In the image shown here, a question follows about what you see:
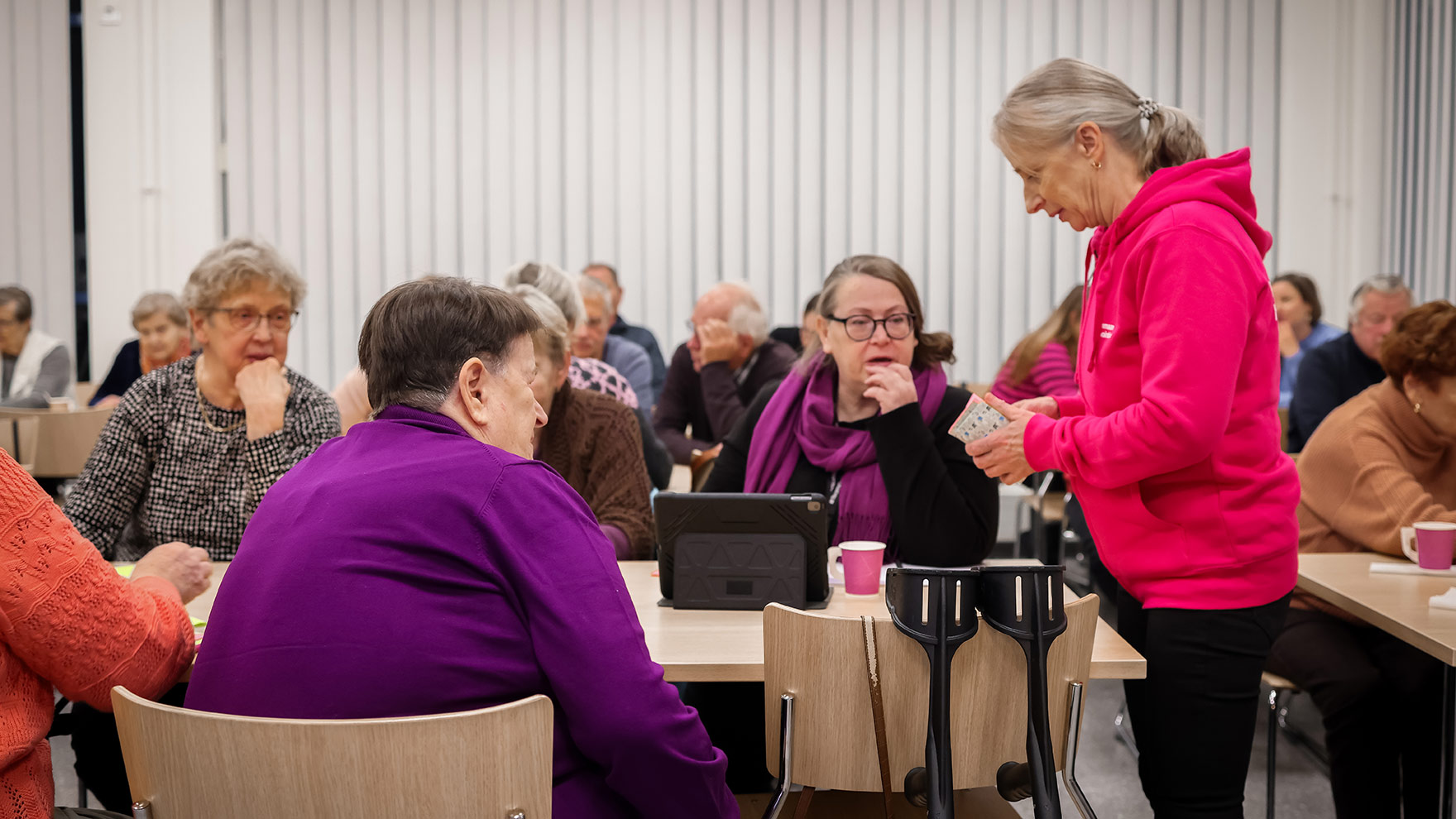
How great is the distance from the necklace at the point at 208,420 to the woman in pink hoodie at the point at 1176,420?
1.70 meters

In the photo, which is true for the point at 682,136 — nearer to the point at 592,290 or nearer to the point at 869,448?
the point at 592,290

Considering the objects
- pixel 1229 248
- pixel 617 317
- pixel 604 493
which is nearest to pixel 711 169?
pixel 617 317

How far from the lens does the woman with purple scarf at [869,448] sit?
2.40 m

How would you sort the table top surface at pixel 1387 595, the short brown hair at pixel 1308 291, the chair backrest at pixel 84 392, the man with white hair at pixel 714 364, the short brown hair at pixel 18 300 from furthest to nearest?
the chair backrest at pixel 84 392 → the short brown hair at pixel 18 300 → the short brown hair at pixel 1308 291 → the man with white hair at pixel 714 364 → the table top surface at pixel 1387 595

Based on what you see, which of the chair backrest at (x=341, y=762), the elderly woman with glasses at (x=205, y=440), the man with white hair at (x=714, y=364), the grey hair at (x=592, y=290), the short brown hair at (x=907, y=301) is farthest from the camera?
the grey hair at (x=592, y=290)

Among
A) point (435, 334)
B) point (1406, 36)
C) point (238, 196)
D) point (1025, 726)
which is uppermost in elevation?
point (1406, 36)

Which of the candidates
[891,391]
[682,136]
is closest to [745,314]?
[682,136]

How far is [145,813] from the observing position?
48.5 inches

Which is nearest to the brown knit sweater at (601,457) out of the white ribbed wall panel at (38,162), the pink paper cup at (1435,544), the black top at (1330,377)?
the pink paper cup at (1435,544)

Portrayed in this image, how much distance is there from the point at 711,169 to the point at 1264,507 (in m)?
4.98

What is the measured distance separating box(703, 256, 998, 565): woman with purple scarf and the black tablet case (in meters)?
0.43

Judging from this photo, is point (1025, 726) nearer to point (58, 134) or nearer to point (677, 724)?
point (677, 724)

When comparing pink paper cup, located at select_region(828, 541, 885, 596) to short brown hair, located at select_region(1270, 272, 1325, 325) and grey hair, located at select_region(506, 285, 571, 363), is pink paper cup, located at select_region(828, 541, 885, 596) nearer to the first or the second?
grey hair, located at select_region(506, 285, 571, 363)

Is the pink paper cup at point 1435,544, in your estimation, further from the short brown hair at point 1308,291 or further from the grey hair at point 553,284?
the short brown hair at point 1308,291
